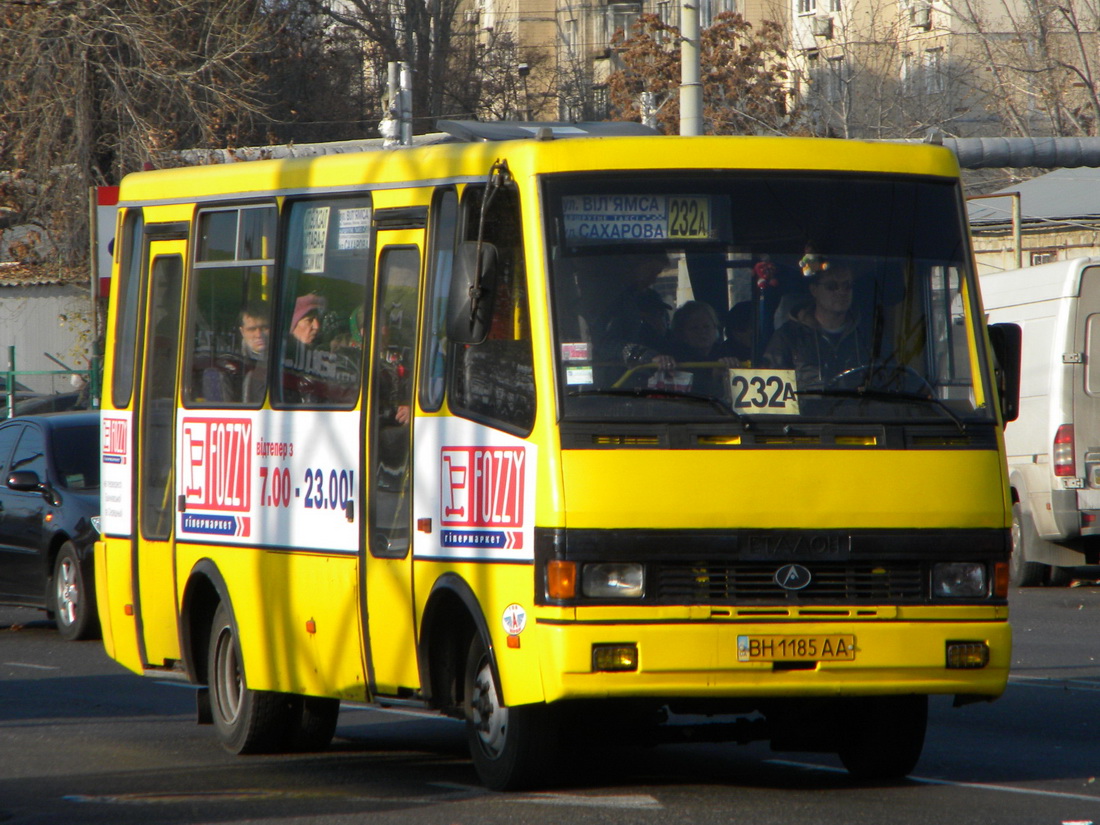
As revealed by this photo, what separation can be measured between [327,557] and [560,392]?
1.77 metres

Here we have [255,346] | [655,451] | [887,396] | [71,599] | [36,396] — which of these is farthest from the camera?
[36,396]

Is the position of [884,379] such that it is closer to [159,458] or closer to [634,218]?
[634,218]

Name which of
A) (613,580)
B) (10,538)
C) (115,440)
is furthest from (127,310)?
(10,538)

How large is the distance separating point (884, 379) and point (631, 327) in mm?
1017

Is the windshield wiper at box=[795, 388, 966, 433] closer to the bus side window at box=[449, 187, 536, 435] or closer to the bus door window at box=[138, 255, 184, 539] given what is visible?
the bus side window at box=[449, 187, 536, 435]

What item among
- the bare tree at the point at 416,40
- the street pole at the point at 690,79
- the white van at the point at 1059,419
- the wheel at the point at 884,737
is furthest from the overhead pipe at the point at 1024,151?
the bare tree at the point at 416,40

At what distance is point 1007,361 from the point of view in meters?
8.07

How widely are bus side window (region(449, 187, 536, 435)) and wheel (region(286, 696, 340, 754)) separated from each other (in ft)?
7.28

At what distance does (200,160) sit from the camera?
28.0 meters

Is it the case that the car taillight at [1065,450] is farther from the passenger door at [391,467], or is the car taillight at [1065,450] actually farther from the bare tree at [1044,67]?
the bare tree at [1044,67]

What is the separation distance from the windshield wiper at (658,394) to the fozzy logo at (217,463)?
2.38 meters

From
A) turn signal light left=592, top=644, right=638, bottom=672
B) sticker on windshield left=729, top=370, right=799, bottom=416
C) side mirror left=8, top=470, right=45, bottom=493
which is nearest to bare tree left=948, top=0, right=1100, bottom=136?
side mirror left=8, top=470, right=45, bottom=493

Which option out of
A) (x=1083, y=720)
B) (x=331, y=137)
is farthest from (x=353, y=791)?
(x=331, y=137)

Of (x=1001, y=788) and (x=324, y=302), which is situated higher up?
(x=324, y=302)
